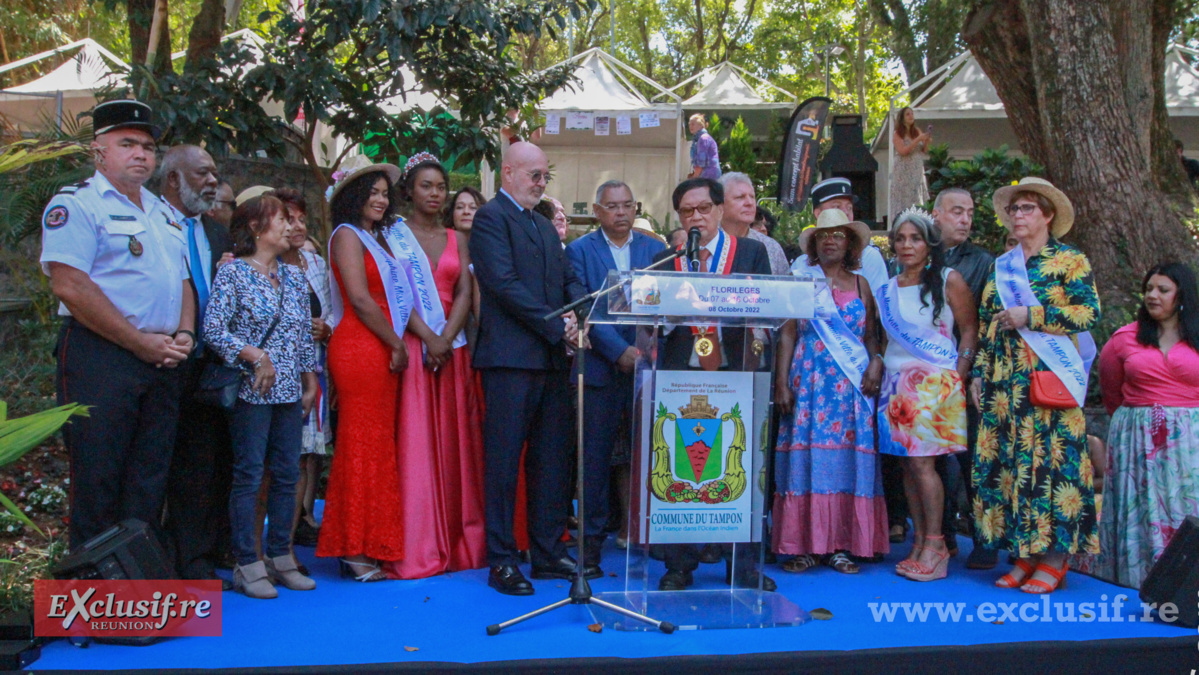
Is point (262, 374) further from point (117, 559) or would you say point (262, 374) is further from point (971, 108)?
point (971, 108)

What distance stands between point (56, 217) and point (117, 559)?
1326mm

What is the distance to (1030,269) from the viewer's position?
4.52 m

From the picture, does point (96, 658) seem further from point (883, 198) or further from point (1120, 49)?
point (883, 198)

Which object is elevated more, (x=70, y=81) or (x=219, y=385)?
(x=70, y=81)

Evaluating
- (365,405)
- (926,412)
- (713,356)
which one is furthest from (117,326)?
(926,412)

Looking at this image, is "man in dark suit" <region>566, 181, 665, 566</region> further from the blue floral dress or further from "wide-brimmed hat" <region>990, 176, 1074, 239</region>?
"wide-brimmed hat" <region>990, 176, 1074, 239</region>

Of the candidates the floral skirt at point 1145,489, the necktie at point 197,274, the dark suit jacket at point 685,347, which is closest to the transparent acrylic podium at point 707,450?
the dark suit jacket at point 685,347

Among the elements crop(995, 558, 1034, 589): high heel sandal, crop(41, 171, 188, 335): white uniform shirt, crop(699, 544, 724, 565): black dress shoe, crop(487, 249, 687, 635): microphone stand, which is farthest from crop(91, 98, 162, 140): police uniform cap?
crop(995, 558, 1034, 589): high heel sandal

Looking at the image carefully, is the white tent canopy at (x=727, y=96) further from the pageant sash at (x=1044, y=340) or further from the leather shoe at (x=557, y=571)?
the leather shoe at (x=557, y=571)

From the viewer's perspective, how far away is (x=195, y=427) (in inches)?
169

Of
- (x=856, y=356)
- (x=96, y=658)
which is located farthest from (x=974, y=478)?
(x=96, y=658)

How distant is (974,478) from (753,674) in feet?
6.21

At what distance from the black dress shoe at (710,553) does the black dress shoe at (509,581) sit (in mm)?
773

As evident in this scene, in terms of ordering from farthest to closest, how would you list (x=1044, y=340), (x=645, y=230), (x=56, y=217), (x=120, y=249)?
(x=645, y=230)
(x=1044, y=340)
(x=120, y=249)
(x=56, y=217)
